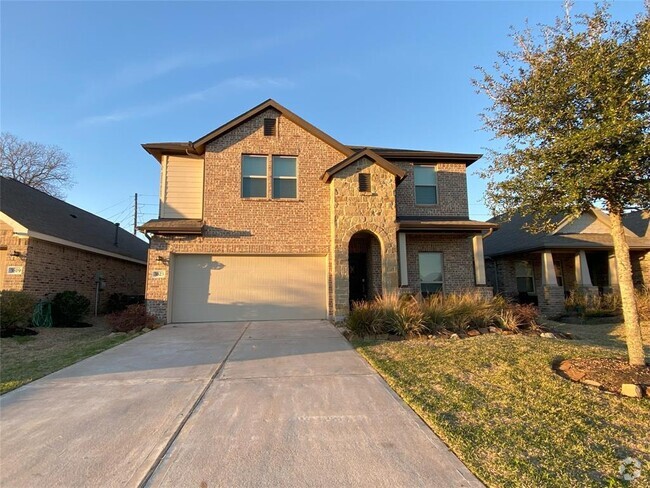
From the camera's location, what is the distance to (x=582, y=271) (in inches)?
613

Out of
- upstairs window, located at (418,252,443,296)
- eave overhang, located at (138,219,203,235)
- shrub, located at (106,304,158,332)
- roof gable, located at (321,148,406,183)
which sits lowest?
shrub, located at (106,304,158,332)

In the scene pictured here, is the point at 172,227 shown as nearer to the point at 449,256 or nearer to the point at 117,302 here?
the point at 117,302

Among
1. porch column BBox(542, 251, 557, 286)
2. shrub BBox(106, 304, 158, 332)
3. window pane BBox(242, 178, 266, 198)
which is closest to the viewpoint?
shrub BBox(106, 304, 158, 332)

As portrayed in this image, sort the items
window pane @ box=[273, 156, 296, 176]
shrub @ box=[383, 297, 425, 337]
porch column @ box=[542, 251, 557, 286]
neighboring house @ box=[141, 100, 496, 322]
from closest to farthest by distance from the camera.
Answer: shrub @ box=[383, 297, 425, 337]
neighboring house @ box=[141, 100, 496, 322]
window pane @ box=[273, 156, 296, 176]
porch column @ box=[542, 251, 557, 286]

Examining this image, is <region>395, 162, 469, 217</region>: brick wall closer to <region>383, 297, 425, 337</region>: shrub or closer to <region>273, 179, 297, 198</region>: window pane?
<region>273, 179, 297, 198</region>: window pane

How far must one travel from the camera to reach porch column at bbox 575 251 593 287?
1542 cm

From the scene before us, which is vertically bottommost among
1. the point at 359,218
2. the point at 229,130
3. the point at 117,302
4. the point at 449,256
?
the point at 117,302

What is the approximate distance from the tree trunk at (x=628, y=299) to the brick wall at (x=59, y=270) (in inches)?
614

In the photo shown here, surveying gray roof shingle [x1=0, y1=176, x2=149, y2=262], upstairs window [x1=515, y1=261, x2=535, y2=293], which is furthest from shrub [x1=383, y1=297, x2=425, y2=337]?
gray roof shingle [x1=0, y1=176, x2=149, y2=262]

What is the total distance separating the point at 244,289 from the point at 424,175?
823 centimetres

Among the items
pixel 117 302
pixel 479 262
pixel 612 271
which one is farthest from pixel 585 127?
pixel 117 302

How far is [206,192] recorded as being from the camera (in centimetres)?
1293

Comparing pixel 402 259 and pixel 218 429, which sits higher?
pixel 402 259

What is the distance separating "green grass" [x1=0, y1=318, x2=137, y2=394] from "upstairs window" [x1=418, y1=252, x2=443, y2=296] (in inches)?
386
